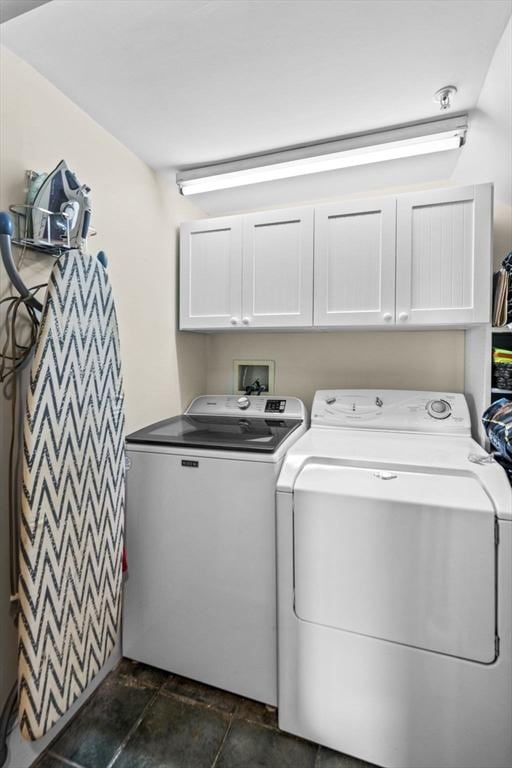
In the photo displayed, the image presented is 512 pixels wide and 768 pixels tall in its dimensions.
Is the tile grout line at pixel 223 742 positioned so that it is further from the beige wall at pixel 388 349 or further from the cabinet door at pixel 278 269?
the cabinet door at pixel 278 269

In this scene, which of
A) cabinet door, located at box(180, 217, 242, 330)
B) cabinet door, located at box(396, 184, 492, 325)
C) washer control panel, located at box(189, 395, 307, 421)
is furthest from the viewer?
washer control panel, located at box(189, 395, 307, 421)

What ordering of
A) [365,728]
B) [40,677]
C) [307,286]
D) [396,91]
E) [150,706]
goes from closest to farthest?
[40,677] → [365,728] → [396,91] → [150,706] → [307,286]

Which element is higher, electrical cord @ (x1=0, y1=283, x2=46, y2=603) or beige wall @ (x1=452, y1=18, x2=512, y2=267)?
beige wall @ (x1=452, y1=18, x2=512, y2=267)

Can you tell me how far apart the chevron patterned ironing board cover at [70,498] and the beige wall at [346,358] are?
1181 millimetres

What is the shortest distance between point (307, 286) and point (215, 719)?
80.8 inches

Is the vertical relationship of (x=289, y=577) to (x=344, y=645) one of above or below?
above

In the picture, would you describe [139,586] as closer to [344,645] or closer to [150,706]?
[150,706]

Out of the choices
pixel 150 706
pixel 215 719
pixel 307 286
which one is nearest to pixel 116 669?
pixel 150 706

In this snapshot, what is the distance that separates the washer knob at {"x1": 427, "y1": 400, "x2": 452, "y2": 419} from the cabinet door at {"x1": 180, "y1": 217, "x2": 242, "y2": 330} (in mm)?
1189

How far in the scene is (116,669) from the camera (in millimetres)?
1745

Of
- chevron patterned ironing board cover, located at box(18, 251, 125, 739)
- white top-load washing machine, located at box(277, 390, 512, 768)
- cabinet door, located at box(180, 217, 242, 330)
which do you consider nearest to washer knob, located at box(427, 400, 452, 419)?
white top-load washing machine, located at box(277, 390, 512, 768)

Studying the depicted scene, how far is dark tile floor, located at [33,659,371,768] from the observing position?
1.34 m

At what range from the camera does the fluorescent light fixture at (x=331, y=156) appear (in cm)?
163

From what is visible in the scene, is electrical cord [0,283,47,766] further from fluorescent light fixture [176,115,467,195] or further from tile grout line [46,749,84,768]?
fluorescent light fixture [176,115,467,195]
